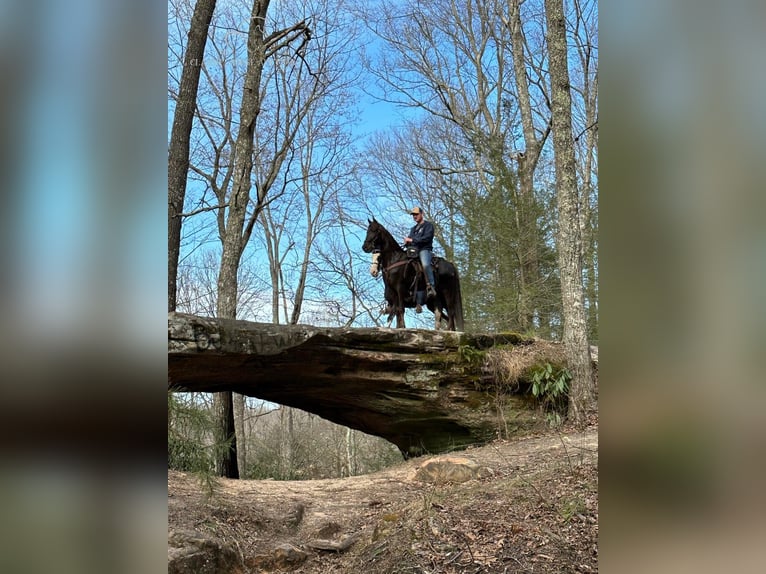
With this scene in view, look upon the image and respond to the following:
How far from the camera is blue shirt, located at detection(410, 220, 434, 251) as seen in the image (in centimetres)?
1011

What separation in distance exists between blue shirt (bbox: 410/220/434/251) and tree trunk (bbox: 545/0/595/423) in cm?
289

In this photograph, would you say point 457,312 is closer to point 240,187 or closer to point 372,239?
point 372,239

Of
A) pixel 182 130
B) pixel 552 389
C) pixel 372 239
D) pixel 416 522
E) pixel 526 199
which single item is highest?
pixel 526 199

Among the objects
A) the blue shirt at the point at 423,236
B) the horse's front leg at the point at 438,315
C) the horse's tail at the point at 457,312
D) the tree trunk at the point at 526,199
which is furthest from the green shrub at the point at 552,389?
the tree trunk at the point at 526,199

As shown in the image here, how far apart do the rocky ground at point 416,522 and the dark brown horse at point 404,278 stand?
4191 mm

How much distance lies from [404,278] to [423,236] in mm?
882

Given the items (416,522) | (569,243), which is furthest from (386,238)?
(416,522)

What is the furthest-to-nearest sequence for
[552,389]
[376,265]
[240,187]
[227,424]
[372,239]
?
1. [376,265]
2. [372,239]
3. [240,187]
4. [227,424]
5. [552,389]

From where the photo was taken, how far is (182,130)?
702 cm
